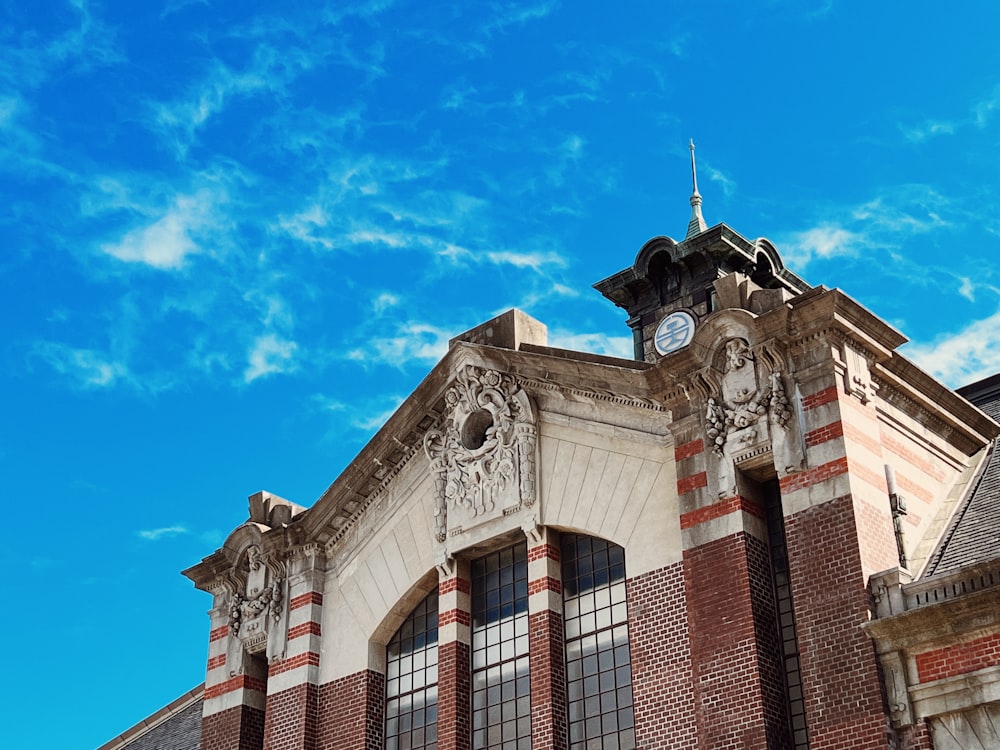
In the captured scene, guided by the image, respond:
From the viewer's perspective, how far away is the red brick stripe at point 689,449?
2222cm

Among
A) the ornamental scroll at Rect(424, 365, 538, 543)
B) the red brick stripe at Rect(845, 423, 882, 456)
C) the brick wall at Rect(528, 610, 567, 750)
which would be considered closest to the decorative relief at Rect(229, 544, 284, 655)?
the ornamental scroll at Rect(424, 365, 538, 543)

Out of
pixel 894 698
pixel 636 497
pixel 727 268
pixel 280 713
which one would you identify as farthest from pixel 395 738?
pixel 727 268

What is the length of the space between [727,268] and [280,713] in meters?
19.1

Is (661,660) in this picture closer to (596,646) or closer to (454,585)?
(596,646)

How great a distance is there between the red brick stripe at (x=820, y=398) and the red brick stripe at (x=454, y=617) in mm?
7547

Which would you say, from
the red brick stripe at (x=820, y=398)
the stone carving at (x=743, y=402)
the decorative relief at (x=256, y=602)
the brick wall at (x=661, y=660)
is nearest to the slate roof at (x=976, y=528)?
the red brick stripe at (x=820, y=398)

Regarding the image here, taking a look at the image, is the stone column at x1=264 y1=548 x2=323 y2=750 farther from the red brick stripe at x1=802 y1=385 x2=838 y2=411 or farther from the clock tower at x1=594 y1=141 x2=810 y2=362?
the clock tower at x1=594 y1=141 x2=810 y2=362

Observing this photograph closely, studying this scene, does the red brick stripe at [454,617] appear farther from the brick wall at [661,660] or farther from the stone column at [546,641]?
the brick wall at [661,660]

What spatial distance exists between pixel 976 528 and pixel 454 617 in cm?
909

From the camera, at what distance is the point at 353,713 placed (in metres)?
25.8

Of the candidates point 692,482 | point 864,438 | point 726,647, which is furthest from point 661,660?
point 864,438

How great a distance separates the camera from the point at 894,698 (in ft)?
60.9

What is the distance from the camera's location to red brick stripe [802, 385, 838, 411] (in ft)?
68.8

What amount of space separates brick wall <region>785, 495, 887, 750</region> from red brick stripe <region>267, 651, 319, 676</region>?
10634mm
